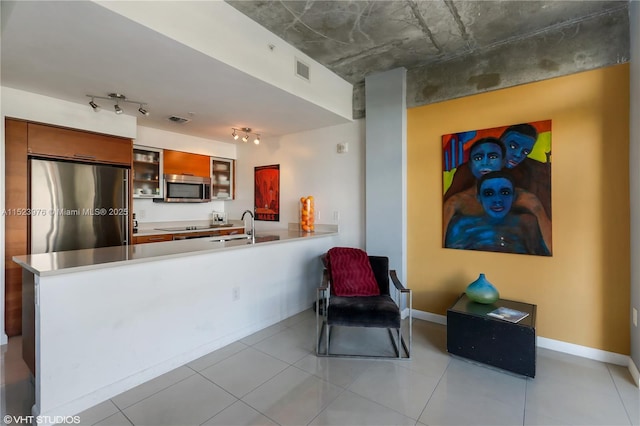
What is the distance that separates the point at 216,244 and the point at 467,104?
2870 millimetres

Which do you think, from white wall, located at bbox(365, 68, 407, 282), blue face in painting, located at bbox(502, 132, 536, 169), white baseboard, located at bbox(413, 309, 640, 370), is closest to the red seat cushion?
white wall, located at bbox(365, 68, 407, 282)

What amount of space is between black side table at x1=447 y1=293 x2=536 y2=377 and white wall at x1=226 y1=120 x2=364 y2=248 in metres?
1.56

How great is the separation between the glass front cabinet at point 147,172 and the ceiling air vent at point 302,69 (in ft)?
8.55

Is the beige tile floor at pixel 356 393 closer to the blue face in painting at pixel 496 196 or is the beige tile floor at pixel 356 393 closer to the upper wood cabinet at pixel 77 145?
the blue face in painting at pixel 496 196

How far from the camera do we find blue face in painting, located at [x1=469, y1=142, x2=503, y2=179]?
289 centimetres

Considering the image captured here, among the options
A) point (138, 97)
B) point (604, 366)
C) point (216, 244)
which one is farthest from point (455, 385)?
point (138, 97)

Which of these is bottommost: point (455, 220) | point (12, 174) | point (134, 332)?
point (134, 332)

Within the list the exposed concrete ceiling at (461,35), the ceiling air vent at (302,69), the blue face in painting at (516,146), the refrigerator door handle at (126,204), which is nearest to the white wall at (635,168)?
the exposed concrete ceiling at (461,35)

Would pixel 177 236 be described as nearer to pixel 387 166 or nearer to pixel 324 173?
pixel 324 173

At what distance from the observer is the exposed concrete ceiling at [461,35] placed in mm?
2318

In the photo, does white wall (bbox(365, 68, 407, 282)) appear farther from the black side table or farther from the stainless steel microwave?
the stainless steel microwave

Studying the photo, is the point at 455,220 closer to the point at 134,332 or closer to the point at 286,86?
the point at 286,86

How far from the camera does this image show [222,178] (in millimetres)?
5262

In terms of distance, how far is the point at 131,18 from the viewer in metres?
1.75
